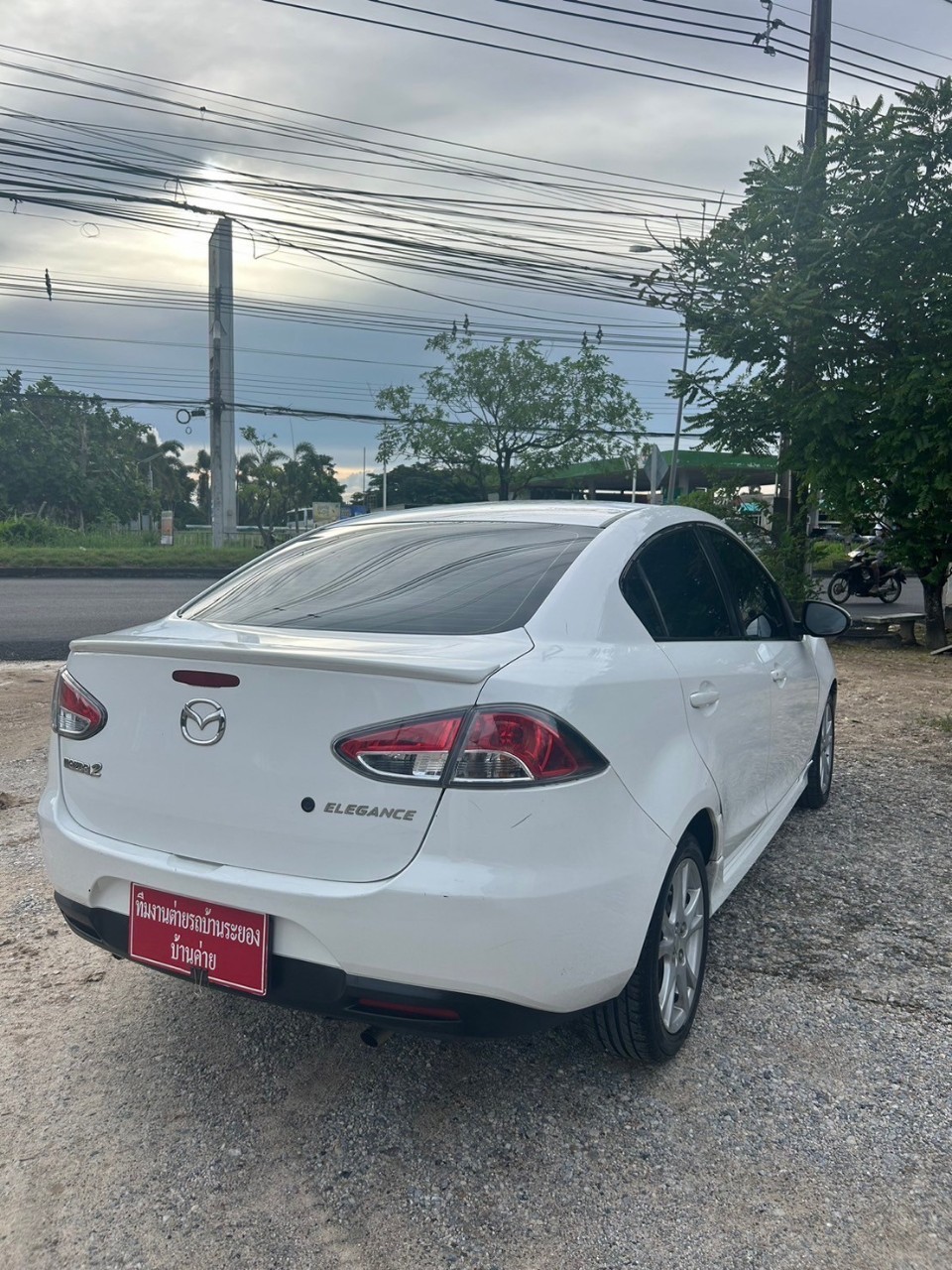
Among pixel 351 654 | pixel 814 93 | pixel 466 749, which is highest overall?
pixel 814 93

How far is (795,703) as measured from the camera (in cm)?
417

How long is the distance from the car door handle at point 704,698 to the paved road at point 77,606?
8.25 meters

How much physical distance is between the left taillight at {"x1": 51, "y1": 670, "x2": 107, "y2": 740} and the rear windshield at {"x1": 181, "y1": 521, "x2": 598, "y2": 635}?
427 millimetres

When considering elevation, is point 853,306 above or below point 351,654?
above

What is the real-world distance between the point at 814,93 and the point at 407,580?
505 inches

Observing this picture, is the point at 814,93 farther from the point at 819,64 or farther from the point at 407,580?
the point at 407,580

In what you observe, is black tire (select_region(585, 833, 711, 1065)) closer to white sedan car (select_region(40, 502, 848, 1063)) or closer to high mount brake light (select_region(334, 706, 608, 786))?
white sedan car (select_region(40, 502, 848, 1063))

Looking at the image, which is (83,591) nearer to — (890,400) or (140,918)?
(890,400)

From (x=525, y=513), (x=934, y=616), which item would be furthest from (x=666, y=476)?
(x=525, y=513)

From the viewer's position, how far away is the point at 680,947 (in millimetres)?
2756

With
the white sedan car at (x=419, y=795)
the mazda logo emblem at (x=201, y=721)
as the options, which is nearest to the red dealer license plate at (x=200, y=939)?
the white sedan car at (x=419, y=795)

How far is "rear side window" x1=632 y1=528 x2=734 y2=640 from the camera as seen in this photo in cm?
294

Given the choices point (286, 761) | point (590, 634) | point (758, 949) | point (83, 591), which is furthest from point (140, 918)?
point (83, 591)

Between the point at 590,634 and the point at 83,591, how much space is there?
722 inches
